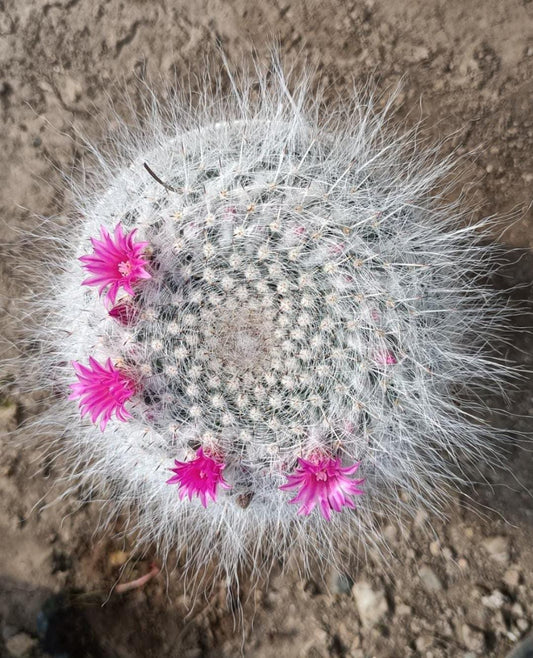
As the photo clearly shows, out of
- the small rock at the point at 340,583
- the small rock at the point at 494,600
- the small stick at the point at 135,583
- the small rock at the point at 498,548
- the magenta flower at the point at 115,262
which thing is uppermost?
the magenta flower at the point at 115,262

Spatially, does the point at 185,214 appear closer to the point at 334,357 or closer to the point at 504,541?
the point at 334,357

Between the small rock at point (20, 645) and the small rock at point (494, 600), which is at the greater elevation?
the small rock at point (494, 600)

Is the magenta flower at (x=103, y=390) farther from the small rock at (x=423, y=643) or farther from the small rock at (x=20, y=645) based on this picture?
the small rock at (x=423, y=643)

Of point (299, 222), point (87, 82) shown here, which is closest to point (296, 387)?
point (299, 222)

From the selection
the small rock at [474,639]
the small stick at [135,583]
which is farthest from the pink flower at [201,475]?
the small rock at [474,639]

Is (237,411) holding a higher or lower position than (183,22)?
lower

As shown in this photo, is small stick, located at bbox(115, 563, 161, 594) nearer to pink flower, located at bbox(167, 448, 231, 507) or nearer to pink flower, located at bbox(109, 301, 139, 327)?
pink flower, located at bbox(167, 448, 231, 507)
